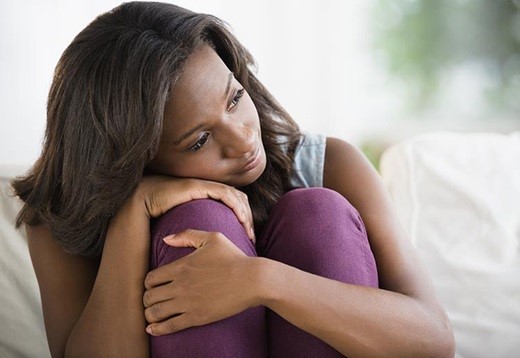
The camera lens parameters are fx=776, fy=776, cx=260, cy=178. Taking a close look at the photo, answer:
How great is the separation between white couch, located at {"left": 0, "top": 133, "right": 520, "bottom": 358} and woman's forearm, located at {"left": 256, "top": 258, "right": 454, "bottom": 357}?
1.16ft

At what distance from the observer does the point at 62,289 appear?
127 centimetres

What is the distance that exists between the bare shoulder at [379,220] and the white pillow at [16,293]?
0.62 meters

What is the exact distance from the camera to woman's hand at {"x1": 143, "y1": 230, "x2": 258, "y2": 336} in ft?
3.35

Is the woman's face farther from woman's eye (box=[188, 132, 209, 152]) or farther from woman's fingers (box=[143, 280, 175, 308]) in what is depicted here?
woman's fingers (box=[143, 280, 175, 308])

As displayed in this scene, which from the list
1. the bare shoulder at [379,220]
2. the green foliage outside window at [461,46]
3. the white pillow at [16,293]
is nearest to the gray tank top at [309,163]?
the bare shoulder at [379,220]

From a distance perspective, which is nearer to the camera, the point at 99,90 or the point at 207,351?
the point at 207,351

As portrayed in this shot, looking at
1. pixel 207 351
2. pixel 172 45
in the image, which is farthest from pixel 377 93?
pixel 207 351

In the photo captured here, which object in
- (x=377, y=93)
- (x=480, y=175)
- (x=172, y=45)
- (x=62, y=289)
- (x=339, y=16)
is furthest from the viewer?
(x=377, y=93)

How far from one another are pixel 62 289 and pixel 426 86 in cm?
167

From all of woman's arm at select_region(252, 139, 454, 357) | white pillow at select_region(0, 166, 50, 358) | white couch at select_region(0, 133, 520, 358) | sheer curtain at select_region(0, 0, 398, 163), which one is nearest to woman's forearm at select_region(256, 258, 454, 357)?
woman's arm at select_region(252, 139, 454, 357)

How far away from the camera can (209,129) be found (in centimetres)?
116

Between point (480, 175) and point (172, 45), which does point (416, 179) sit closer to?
point (480, 175)

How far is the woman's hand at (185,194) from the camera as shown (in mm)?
1147

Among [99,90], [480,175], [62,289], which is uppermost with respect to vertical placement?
[99,90]
